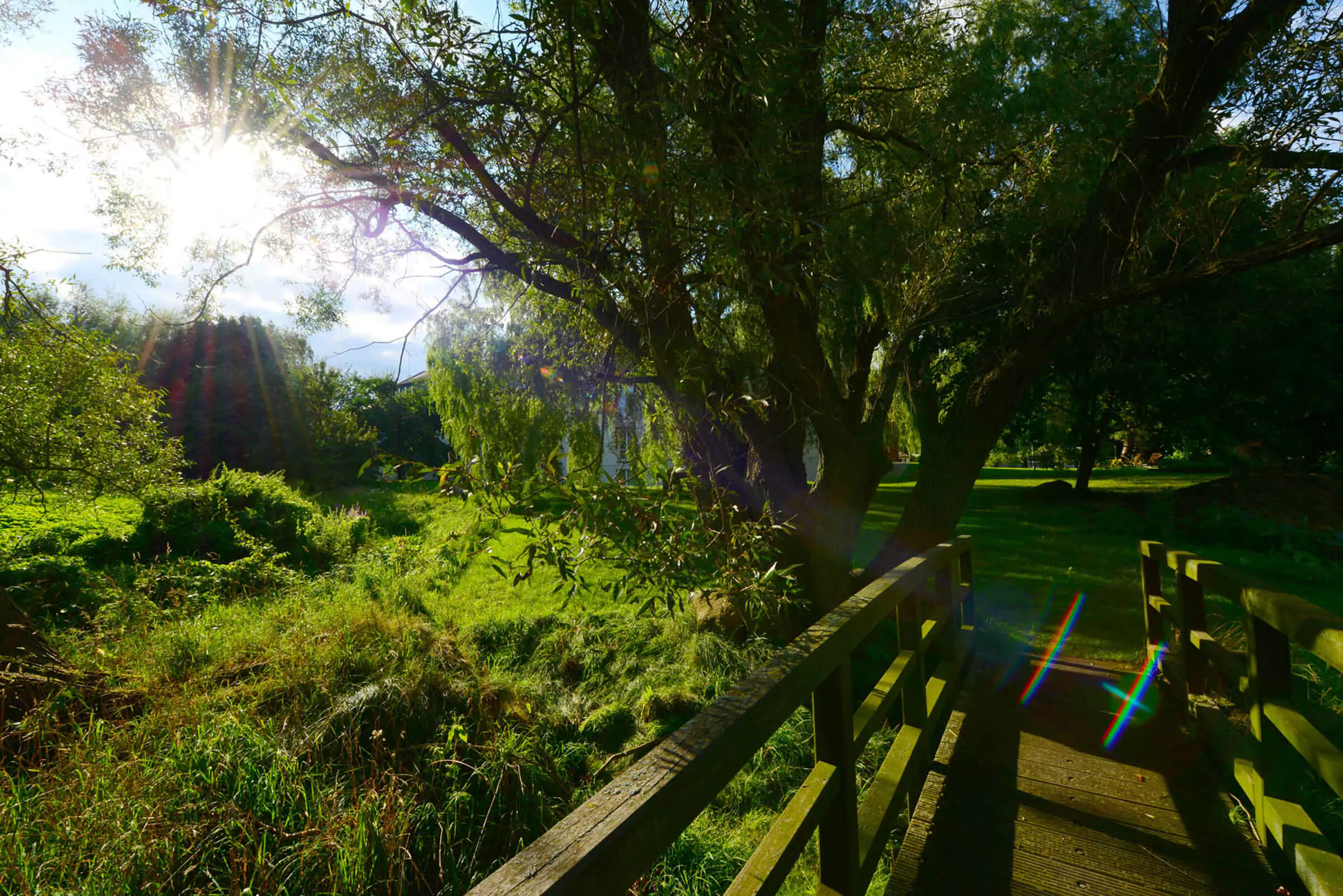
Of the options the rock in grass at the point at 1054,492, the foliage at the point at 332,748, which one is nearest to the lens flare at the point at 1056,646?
the foliage at the point at 332,748

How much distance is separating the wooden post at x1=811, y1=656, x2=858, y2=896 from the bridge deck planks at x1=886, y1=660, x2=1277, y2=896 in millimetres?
494

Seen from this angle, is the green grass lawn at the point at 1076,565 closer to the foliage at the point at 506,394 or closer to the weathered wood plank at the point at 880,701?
the weathered wood plank at the point at 880,701

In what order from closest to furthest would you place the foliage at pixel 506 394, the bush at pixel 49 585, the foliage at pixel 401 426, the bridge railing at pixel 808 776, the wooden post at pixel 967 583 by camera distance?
the bridge railing at pixel 808 776 < the wooden post at pixel 967 583 < the foliage at pixel 506 394 < the bush at pixel 49 585 < the foliage at pixel 401 426

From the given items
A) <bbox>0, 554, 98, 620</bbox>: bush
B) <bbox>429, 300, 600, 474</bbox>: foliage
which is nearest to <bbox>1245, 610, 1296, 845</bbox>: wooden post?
<bbox>429, 300, 600, 474</bbox>: foliage

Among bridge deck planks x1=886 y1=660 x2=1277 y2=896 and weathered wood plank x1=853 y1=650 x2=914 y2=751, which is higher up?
weathered wood plank x1=853 y1=650 x2=914 y2=751

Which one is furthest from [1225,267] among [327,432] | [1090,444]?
[327,432]

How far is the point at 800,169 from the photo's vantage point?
9.39 feet

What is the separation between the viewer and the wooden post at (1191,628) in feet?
11.9

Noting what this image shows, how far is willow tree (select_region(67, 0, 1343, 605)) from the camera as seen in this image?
271 centimetres

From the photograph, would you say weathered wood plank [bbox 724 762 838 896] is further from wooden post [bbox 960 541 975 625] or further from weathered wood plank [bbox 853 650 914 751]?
wooden post [bbox 960 541 975 625]

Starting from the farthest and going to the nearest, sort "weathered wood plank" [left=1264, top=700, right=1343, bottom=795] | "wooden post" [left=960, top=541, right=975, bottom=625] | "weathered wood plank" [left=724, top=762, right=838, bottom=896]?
1. "wooden post" [left=960, top=541, right=975, bottom=625]
2. "weathered wood plank" [left=1264, top=700, right=1343, bottom=795]
3. "weathered wood plank" [left=724, top=762, right=838, bottom=896]

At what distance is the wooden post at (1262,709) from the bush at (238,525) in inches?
494

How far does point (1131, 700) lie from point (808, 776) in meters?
3.28

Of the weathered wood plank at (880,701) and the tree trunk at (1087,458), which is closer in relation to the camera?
the weathered wood plank at (880,701)
